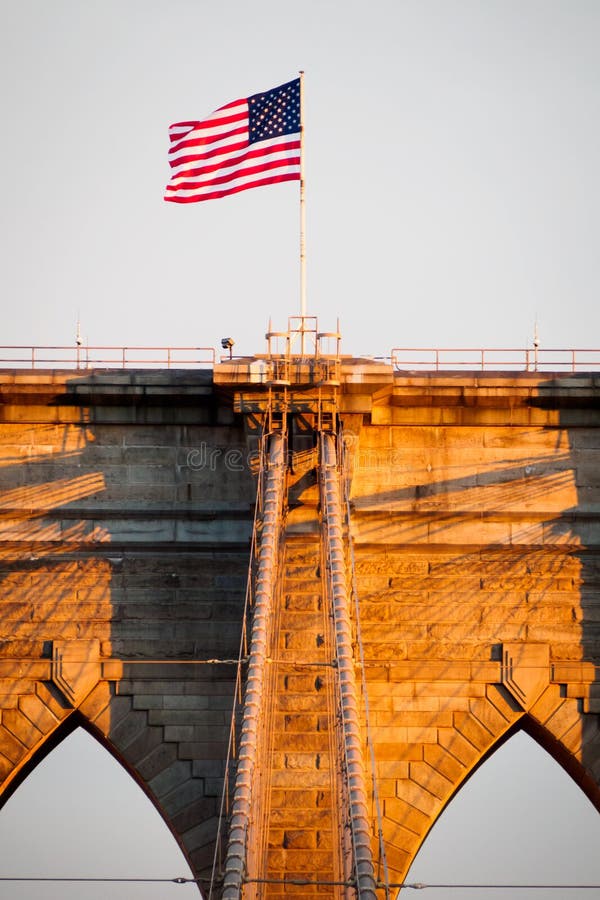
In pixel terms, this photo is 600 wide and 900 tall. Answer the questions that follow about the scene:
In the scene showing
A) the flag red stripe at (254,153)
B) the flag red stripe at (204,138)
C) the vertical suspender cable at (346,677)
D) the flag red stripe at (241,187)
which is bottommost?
the vertical suspender cable at (346,677)

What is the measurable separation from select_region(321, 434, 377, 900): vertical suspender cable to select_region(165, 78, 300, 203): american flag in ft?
19.0

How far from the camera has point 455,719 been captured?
4138 cm

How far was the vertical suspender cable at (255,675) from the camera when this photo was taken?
29.4m

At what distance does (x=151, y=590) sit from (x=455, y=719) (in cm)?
653

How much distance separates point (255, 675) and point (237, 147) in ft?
42.8

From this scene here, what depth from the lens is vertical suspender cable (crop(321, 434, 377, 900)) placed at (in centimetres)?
2898

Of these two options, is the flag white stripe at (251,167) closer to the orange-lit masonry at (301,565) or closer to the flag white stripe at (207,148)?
the flag white stripe at (207,148)

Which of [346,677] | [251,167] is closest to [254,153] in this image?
[251,167]

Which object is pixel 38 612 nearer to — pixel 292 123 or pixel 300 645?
pixel 300 645

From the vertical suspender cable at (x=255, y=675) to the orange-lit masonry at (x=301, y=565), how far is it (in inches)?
13.2

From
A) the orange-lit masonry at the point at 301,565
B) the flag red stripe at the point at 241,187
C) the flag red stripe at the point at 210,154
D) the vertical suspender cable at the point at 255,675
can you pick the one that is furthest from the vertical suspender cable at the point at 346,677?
the flag red stripe at the point at 210,154

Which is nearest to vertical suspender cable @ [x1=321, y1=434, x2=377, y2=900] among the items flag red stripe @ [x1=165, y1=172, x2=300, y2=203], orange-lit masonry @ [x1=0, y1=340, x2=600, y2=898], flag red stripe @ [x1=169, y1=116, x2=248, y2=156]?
orange-lit masonry @ [x1=0, y1=340, x2=600, y2=898]

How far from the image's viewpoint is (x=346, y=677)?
34.4 metres

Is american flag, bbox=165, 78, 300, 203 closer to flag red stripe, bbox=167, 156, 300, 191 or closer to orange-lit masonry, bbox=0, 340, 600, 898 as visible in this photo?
flag red stripe, bbox=167, 156, 300, 191
